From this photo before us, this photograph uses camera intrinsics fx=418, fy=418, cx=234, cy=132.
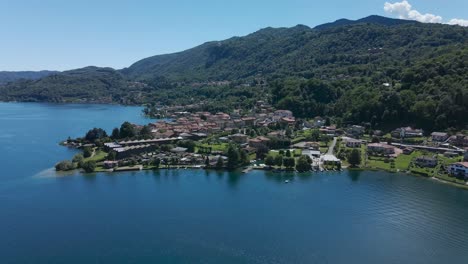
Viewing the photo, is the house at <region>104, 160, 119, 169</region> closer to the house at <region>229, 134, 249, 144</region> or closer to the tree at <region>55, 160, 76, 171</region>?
the tree at <region>55, 160, 76, 171</region>

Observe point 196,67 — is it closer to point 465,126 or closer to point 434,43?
point 434,43

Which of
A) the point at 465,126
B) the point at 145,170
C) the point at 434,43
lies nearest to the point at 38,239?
the point at 145,170

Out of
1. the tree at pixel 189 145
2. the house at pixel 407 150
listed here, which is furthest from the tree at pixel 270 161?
the house at pixel 407 150

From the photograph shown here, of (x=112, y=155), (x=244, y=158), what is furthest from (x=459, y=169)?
(x=112, y=155)

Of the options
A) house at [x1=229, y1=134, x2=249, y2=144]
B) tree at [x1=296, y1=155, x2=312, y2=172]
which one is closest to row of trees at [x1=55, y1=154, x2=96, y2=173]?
house at [x1=229, y1=134, x2=249, y2=144]

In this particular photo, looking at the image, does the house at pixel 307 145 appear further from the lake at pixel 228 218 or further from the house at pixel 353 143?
the lake at pixel 228 218

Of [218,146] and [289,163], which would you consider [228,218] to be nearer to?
[289,163]
